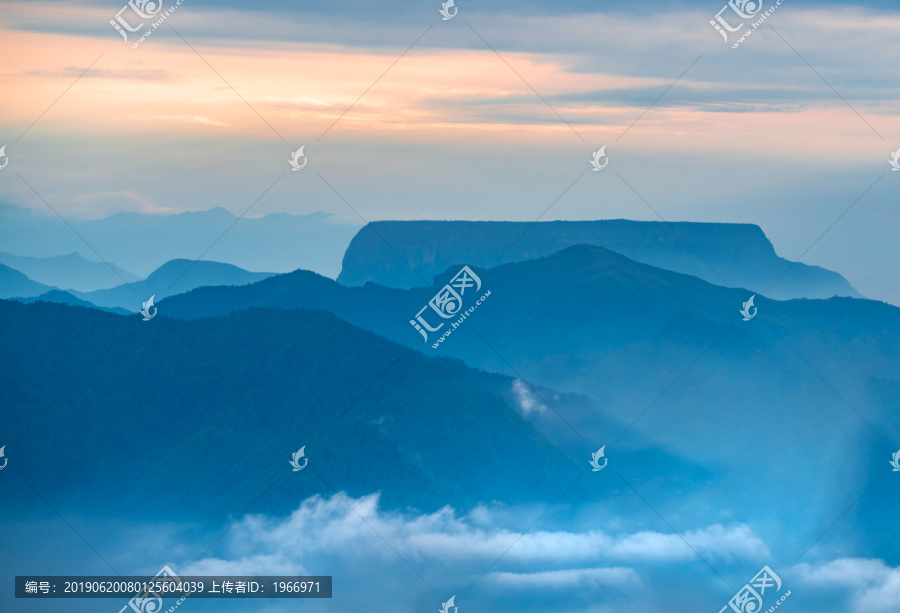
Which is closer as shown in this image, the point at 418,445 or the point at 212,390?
the point at 418,445

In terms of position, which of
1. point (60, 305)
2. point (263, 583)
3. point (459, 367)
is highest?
point (60, 305)

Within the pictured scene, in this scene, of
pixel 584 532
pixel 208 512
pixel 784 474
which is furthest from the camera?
pixel 784 474

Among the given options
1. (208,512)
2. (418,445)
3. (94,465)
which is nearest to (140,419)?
(94,465)

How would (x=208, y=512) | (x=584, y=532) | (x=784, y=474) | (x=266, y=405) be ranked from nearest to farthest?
(x=208, y=512) → (x=266, y=405) → (x=584, y=532) → (x=784, y=474)

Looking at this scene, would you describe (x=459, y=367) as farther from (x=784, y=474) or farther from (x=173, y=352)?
(x=784, y=474)

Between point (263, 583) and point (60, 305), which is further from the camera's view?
point (60, 305)

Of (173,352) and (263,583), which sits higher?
(173,352)

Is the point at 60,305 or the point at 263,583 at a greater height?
the point at 60,305

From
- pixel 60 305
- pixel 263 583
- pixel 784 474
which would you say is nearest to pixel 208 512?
pixel 263 583

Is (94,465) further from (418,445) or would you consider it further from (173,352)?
(418,445)
